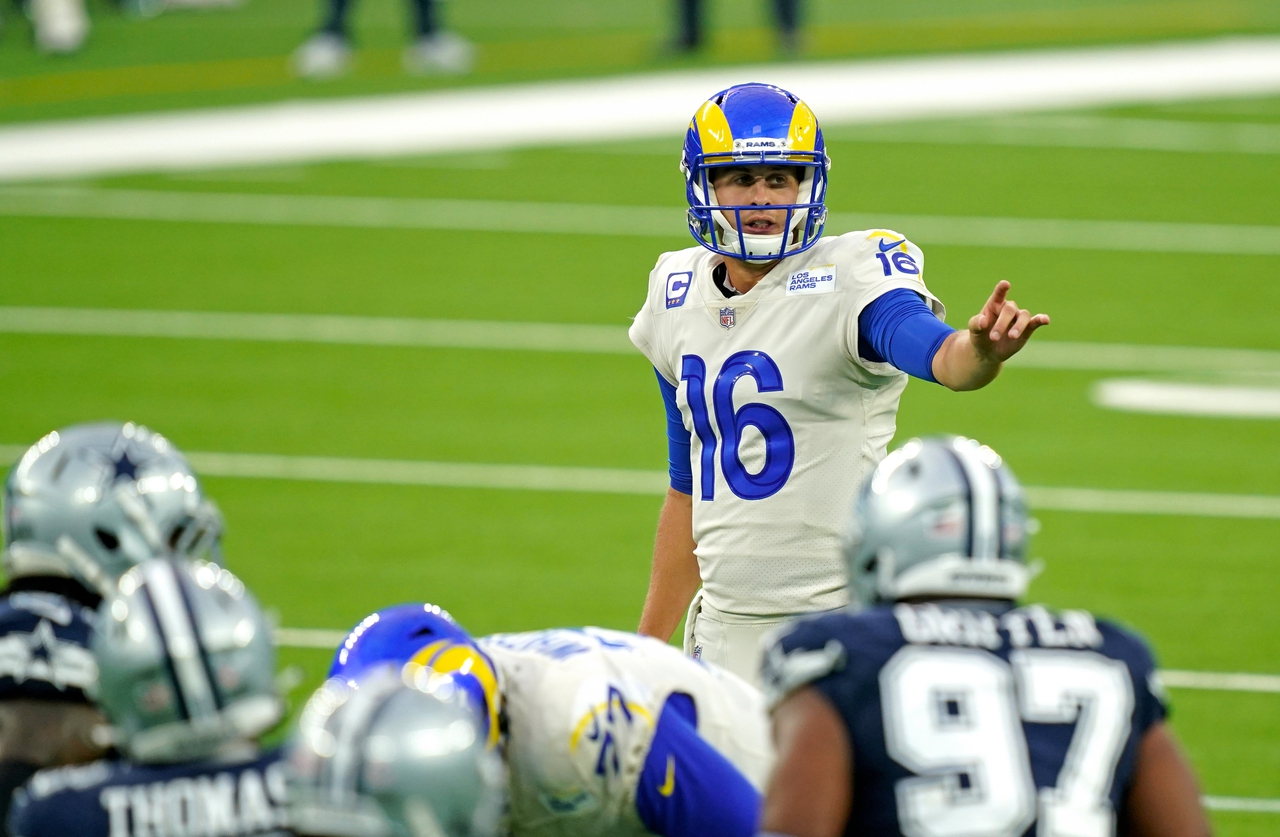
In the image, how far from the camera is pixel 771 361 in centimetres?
403

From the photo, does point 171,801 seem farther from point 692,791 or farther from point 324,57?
point 324,57

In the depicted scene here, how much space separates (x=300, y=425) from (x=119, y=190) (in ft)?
14.8

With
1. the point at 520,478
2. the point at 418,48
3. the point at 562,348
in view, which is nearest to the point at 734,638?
the point at 520,478

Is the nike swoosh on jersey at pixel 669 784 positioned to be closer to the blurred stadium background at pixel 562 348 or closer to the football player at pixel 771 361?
the football player at pixel 771 361

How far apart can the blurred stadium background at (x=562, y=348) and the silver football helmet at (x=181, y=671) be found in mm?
3373

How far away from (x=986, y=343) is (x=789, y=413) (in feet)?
Result: 1.97

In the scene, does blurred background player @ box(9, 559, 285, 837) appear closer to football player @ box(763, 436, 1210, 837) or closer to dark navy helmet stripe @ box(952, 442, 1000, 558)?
football player @ box(763, 436, 1210, 837)

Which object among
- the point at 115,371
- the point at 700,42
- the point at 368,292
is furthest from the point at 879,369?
the point at 700,42

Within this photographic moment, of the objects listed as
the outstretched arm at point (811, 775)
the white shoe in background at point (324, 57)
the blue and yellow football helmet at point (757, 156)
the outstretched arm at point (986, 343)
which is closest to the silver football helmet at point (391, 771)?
the outstretched arm at point (811, 775)

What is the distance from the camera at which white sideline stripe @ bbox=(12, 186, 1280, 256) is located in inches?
449

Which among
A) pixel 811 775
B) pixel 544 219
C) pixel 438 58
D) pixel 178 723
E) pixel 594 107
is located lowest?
pixel 544 219

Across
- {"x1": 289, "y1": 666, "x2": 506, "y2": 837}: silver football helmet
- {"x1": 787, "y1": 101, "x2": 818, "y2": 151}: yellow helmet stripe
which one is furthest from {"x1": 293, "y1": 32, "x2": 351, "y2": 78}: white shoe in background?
{"x1": 289, "y1": 666, "x2": 506, "y2": 837}: silver football helmet

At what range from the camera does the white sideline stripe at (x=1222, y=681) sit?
603 centimetres

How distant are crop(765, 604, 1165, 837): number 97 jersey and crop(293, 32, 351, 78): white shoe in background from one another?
45.6 ft
